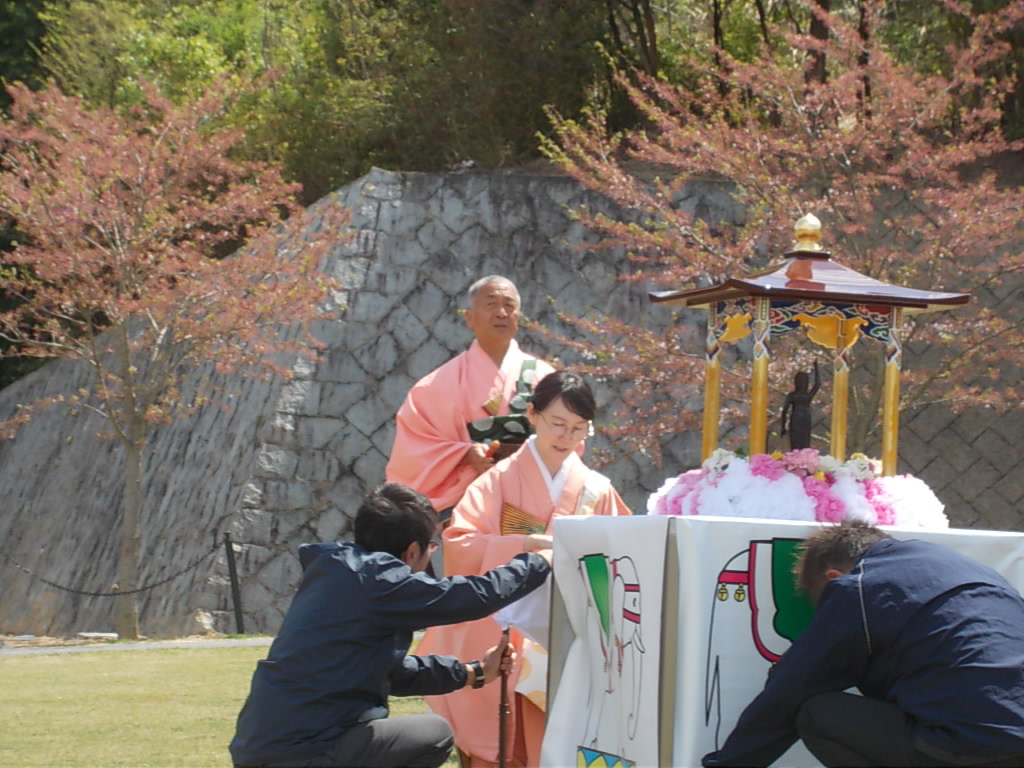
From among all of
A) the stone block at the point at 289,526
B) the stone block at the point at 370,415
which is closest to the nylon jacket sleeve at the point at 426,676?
the stone block at the point at 289,526

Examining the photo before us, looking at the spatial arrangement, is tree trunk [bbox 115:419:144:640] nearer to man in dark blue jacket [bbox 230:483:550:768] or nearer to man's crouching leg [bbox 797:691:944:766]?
man in dark blue jacket [bbox 230:483:550:768]

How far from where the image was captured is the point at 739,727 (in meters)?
2.98

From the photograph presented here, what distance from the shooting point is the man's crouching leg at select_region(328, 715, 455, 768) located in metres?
3.20

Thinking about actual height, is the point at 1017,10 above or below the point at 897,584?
above

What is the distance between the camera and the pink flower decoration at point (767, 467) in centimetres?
379

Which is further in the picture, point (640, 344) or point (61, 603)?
point (61, 603)

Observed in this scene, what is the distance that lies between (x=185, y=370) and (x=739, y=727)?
433 inches

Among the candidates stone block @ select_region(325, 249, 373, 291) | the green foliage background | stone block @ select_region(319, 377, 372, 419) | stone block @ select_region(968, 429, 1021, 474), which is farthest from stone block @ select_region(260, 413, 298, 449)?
stone block @ select_region(968, 429, 1021, 474)

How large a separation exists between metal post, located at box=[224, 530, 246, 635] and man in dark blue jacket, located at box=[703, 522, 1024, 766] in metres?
7.48

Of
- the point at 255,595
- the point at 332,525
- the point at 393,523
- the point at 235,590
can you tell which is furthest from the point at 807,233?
the point at 332,525

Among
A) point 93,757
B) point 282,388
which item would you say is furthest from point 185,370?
point 93,757

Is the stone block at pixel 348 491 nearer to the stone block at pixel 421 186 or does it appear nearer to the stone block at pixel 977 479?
the stone block at pixel 421 186

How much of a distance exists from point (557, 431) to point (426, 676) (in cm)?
99

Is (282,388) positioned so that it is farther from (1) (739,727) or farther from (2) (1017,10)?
(1) (739,727)
